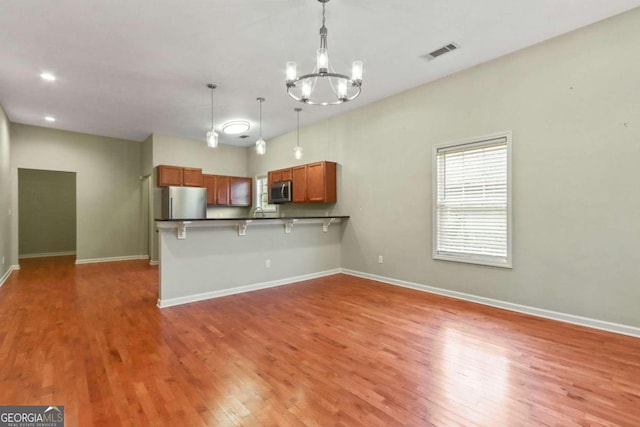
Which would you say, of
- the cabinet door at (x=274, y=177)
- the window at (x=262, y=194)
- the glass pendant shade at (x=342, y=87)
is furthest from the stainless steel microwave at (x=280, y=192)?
the glass pendant shade at (x=342, y=87)

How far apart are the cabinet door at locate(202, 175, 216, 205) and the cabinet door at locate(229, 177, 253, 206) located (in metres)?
0.45

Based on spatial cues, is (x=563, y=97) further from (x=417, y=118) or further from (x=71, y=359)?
(x=71, y=359)

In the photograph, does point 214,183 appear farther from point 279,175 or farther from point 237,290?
point 237,290

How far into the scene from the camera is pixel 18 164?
6551 mm

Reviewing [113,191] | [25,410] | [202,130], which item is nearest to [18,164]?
[113,191]

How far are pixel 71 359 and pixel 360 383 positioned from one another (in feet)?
7.62

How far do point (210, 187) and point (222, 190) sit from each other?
0.31 m

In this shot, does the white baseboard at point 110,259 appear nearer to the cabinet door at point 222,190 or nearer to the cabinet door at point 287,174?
the cabinet door at point 222,190

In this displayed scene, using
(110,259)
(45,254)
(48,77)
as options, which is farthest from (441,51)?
(45,254)

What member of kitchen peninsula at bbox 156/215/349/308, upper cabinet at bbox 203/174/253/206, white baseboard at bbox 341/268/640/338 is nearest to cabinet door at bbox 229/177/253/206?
upper cabinet at bbox 203/174/253/206

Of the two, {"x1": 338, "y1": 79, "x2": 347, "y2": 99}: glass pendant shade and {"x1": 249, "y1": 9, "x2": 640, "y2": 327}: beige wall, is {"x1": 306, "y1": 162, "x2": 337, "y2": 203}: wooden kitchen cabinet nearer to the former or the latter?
{"x1": 249, "y1": 9, "x2": 640, "y2": 327}: beige wall

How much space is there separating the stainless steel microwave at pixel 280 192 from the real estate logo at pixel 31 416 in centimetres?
507

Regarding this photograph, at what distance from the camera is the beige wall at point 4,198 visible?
5301mm

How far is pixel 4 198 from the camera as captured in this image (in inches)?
219
